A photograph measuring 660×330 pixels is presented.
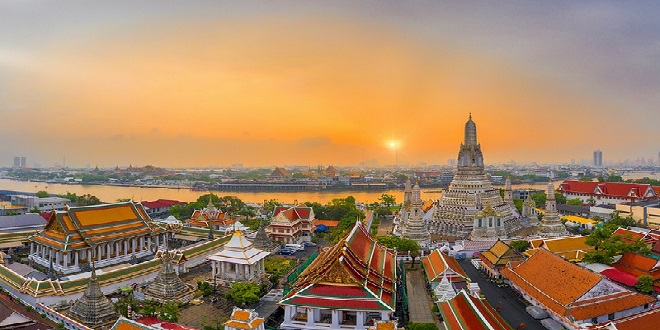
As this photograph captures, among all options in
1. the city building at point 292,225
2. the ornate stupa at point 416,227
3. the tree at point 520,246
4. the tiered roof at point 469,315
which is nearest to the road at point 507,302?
the tiered roof at point 469,315

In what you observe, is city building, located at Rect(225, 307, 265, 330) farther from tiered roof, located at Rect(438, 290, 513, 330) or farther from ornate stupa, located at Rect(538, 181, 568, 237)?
ornate stupa, located at Rect(538, 181, 568, 237)

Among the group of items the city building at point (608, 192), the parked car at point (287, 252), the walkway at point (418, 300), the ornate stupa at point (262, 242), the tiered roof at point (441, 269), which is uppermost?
the city building at point (608, 192)

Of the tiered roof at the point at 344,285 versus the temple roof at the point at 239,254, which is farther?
the temple roof at the point at 239,254

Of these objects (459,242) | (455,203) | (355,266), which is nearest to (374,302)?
(355,266)

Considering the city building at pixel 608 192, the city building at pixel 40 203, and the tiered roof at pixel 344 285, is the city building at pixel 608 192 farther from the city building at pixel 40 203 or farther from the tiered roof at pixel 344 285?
the city building at pixel 40 203

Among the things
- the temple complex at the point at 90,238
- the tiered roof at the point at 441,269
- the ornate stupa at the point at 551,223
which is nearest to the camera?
the tiered roof at the point at 441,269

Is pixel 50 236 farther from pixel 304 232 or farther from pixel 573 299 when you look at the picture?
pixel 573 299

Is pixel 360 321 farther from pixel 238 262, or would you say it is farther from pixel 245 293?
pixel 238 262

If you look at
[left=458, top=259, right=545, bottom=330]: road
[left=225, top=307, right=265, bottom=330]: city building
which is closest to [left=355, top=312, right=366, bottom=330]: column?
[left=225, top=307, right=265, bottom=330]: city building

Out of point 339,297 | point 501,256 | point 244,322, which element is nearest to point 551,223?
point 501,256
